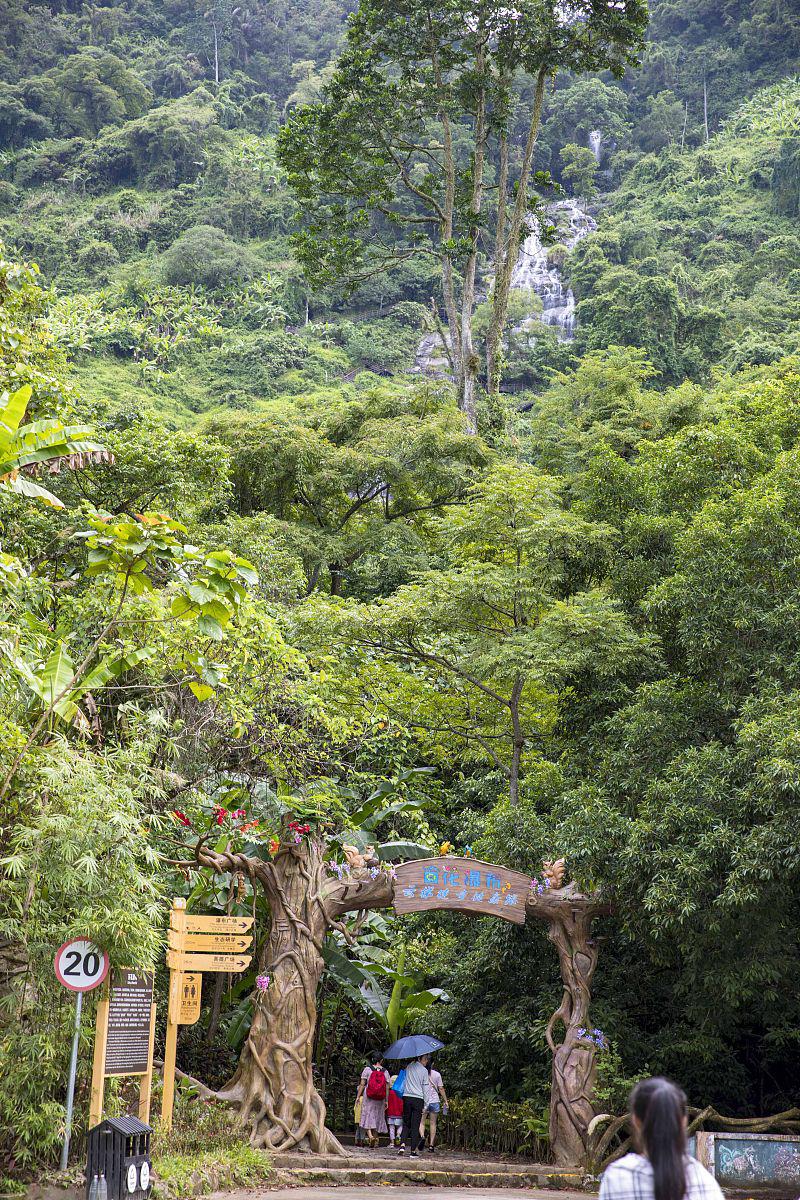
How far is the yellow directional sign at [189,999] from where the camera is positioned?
30.0 feet

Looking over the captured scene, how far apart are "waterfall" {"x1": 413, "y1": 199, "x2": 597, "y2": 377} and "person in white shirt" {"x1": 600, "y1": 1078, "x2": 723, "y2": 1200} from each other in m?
37.3

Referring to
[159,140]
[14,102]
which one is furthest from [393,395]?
[14,102]

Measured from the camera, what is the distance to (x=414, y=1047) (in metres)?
11.1

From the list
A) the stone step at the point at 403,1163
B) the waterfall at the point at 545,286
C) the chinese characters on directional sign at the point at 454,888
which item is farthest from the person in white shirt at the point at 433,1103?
the waterfall at the point at 545,286

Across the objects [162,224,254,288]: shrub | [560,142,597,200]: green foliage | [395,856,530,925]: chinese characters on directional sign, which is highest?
[560,142,597,200]: green foliage

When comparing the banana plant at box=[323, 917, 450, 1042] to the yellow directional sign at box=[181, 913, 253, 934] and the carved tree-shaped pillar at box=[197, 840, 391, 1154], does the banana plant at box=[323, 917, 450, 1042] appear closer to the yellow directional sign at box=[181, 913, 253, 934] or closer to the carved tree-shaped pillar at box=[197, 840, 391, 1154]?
the carved tree-shaped pillar at box=[197, 840, 391, 1154]

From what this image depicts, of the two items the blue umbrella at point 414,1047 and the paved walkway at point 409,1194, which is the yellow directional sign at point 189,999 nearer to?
the paved walkway at point 409,1194

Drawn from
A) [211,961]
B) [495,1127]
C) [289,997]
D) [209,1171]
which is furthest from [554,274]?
[209,1171]

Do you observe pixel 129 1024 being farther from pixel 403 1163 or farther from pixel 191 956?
pixel 403 1163

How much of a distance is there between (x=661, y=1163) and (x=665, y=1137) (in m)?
0.06

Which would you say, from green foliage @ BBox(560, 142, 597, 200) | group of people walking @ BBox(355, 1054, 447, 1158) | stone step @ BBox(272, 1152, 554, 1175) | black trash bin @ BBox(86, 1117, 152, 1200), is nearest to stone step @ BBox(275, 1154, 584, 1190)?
stone step @ BBox(272, 1152, 554, 1175)

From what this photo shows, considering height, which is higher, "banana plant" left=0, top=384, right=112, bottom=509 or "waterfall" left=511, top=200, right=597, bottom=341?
"waterfall" left=511, top=200, right=597, bottom=341

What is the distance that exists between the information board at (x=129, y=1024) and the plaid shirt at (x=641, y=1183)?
5.45 metres

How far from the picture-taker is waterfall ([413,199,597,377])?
4159cm
